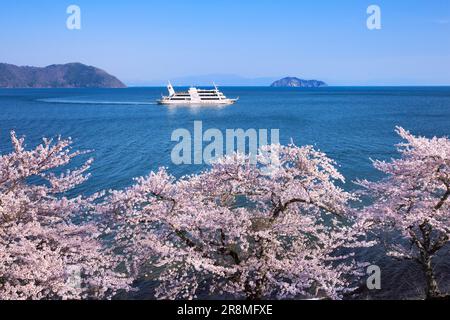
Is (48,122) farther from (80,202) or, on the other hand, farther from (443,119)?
(443,119)

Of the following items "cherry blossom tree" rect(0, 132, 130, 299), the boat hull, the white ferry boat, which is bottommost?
"cherry blossom tree" rect(0, 132, 130, 299)

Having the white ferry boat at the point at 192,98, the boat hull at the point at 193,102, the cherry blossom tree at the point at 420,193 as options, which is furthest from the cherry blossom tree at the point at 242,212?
the white ferry boat at the point at 192,98

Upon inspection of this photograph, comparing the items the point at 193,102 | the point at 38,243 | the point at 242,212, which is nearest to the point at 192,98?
the point at 193,102

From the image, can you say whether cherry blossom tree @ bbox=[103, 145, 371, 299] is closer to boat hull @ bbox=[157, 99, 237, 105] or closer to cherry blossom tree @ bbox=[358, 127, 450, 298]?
cherry blossom tree @ bbox=[358, 127, 450, 298]

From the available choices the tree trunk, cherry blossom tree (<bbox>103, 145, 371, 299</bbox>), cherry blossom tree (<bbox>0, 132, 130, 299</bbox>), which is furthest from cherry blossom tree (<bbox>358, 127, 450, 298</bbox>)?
cherry blossom tree (<bbox>0, 132, 130, 299</bbox>)

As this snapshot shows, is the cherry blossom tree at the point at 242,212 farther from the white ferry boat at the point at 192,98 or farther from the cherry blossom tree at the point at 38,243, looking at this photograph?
the white ferry boat at the point at 192,98

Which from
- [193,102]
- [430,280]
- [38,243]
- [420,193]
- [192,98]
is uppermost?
[192,98]

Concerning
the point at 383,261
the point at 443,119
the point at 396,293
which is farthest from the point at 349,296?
the point at 443,119

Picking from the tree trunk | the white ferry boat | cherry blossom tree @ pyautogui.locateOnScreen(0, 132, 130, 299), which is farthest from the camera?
the white ferry boat

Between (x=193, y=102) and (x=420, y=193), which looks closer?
(x=420, y=193)

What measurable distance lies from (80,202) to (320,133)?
5512cm

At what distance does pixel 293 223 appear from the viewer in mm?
13234

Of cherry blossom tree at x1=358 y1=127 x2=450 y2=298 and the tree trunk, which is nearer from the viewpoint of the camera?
cherry blossom tree at x1=358 y1=127 x2=450 y2=298

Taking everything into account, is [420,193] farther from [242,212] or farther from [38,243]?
[38,243]
